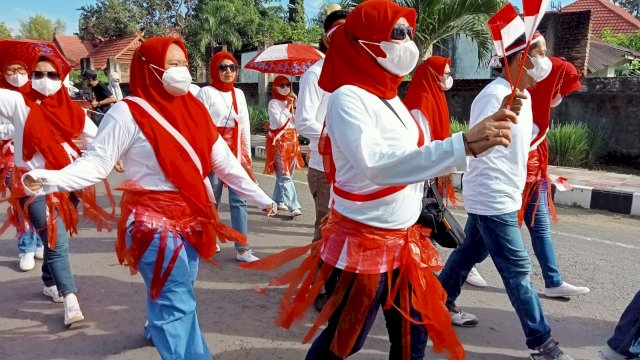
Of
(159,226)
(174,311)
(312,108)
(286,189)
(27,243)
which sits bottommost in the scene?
(27,243)

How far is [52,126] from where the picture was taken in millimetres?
3578

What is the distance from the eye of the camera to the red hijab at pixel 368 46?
6.72 feet

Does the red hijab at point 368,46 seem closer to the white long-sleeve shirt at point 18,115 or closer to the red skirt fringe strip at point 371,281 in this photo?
the red skirt fringe strip at point 371,281

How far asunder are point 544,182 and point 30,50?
361 centimetres

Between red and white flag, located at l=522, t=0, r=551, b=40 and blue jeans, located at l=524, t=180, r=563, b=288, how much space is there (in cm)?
225

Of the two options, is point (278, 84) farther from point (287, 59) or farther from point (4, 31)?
point (4, 31)

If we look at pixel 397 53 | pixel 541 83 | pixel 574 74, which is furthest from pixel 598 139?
pixel 397 53

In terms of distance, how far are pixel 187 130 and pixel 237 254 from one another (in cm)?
247

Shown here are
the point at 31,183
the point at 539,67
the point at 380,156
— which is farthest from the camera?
the point at 539,67

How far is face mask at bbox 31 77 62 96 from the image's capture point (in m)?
3.55

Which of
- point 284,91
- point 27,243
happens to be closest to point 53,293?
point 27,243

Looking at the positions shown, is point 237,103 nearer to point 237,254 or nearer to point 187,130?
point 237,254

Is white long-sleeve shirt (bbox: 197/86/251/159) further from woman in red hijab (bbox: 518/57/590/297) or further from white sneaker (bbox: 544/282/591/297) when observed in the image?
white sneaker (bbox: 544/282/591/297)

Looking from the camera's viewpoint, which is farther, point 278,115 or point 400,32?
point 278,115
